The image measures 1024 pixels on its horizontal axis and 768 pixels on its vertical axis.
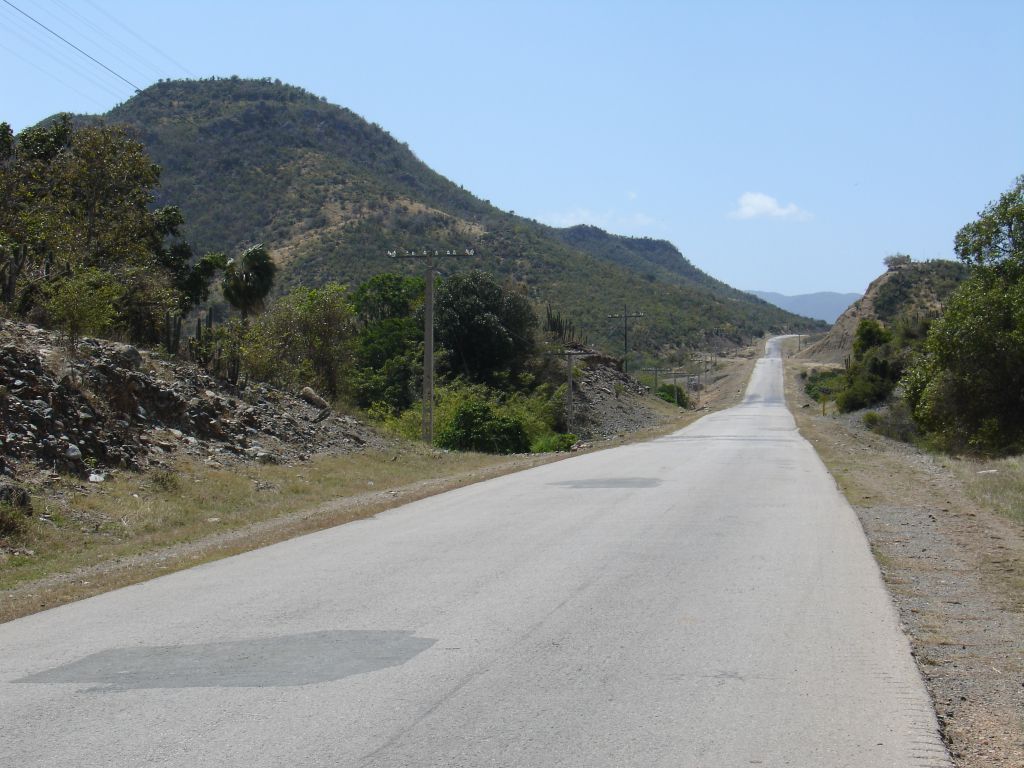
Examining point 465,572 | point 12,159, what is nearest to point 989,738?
point 465,572

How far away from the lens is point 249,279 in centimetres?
4572

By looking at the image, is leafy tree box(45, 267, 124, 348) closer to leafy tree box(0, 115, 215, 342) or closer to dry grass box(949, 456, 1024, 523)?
leafy tree box(0, 115, 215, 342)

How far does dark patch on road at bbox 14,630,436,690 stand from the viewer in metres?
6.55

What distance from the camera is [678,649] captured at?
734 cm

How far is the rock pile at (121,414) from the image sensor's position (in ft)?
54.2

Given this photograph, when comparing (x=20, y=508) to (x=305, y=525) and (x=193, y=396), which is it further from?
(x=193, y=396)

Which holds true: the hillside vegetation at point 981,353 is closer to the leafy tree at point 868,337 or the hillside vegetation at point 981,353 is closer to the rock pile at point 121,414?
the rock pile at point 121,414

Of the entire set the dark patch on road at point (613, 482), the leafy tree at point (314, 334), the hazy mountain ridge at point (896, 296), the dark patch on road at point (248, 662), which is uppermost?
the hazy mountain ridge at point (896, 296)

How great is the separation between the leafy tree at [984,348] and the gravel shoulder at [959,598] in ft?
50.2

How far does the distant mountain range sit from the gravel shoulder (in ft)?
219

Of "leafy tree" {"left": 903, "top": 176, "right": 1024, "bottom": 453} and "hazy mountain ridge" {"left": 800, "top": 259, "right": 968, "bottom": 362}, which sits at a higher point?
"hazy mountain ridge" {"left": 800, "top": 259, "right": 968, "bottom": 362}

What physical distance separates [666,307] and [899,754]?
439ft

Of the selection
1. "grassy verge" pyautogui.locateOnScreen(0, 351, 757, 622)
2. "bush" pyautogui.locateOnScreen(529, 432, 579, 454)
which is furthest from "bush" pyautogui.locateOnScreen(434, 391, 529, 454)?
"grassy verge" pyautogui.locateOnScreen(0, 351, 757, 622)

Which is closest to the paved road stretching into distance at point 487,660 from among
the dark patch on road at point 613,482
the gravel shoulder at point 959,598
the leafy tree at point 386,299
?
the gravel shoulder at point 959,598
